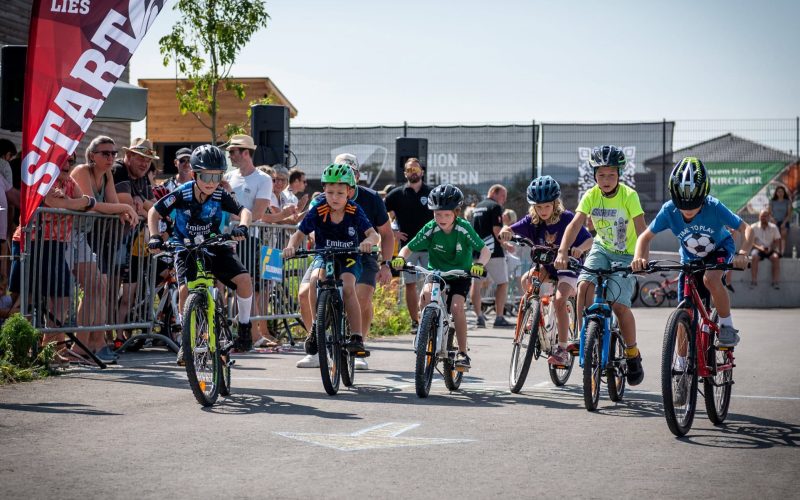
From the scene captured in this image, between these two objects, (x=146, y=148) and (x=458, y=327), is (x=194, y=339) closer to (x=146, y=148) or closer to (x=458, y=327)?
(x=458, y=327)

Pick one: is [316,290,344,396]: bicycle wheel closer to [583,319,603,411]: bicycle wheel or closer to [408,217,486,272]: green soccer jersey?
[408,217,486,272]: green soccer jersey

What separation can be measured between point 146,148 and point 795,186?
784 inches

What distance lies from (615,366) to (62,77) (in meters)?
5.47

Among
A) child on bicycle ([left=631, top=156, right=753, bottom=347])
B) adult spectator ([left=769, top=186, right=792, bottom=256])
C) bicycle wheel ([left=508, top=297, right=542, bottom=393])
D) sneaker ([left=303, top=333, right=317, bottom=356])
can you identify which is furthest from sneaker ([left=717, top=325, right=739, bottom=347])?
adult spectator ([left=769, top=186, right=792, bottom=256])

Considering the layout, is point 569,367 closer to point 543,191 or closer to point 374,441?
point 543,191

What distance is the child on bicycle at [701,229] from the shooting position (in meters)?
8.00

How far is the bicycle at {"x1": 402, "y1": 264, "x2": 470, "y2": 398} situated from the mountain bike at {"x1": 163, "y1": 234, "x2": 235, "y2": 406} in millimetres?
1530

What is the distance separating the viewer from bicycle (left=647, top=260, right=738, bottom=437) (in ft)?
24.0

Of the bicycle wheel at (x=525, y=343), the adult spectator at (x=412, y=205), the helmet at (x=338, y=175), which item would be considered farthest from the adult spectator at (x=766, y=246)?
the helmet at (x=338, y=175)

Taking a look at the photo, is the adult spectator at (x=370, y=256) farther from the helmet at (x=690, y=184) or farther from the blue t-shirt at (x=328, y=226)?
the helmet at (x=690, y=184)

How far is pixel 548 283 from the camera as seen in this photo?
1053cm

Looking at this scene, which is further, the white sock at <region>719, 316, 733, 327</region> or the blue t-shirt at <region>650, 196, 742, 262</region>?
the blue t-shirt at <region>650, 196, 742, 262</region>

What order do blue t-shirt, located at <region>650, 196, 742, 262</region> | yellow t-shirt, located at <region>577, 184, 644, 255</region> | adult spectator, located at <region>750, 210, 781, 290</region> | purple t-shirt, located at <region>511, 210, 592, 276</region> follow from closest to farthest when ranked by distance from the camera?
blue t-shirt, located at <region>650, 196, 742, 262</region> < yellow t-shirt, located at <region>577, 184, 644, 255</region> < purple t-shirt, located at <region>511, 210, 592, 276</region> < adult spectator, located at <region>750, 210, 781, 290</region>

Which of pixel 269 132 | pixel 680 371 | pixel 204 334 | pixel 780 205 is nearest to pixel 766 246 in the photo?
pixel 780 205
